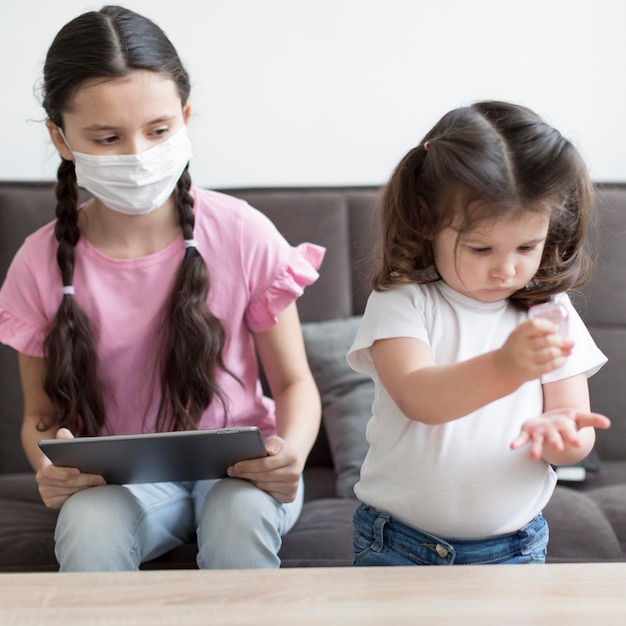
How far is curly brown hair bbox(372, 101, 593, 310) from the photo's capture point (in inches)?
41.2

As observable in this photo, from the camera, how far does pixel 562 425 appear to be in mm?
969

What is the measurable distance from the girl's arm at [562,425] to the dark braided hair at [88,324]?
0.61 metres

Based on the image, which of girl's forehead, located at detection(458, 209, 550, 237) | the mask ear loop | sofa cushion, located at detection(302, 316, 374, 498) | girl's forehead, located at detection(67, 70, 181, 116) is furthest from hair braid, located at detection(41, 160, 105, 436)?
girl's forehead, located at detection(458, 209, 550, 237)

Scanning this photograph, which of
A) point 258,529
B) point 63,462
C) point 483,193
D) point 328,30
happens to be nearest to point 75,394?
point 63,462

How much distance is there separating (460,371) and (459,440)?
0.19 metres

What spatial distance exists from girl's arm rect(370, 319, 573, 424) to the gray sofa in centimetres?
57

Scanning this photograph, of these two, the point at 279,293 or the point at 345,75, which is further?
the point at 345,75

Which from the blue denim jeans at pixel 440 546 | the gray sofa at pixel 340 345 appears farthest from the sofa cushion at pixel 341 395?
the blue denim jeans at pixel 440 546

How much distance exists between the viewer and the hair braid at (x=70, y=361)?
1.51 m

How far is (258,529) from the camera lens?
133 centimetres

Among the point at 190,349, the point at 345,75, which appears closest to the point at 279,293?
the point at 190,349

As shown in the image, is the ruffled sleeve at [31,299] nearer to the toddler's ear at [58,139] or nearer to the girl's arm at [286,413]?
the toddler's ear at [58,139]

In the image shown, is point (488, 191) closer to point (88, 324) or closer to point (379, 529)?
point (379, 529)

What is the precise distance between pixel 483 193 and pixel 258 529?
612 mm
